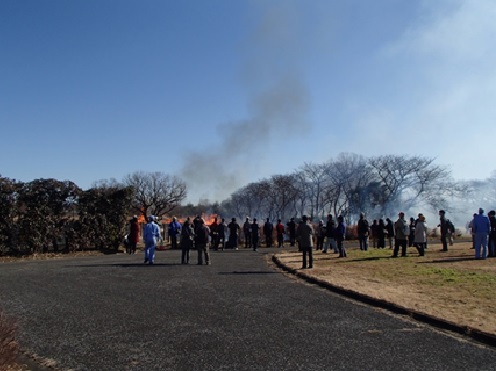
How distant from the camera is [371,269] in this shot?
47.0 feet

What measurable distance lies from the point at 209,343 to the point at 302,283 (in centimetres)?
601

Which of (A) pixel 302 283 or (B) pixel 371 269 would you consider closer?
(A) pixel 302 283

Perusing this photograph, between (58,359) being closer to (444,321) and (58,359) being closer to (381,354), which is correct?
(381,354)

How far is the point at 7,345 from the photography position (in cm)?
465

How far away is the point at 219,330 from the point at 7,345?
9.98 feet

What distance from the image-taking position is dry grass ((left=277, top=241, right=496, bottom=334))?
8070 millimetres

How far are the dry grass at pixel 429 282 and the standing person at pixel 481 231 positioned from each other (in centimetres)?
41

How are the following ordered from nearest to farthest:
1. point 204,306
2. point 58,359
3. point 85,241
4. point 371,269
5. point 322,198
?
point 58,359 < point 204,306 < point 371,269 < point 85,241 < point 322,198

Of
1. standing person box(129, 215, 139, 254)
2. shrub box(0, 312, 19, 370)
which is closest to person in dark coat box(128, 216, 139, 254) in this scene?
standing person box(129, 215, 139, 254)

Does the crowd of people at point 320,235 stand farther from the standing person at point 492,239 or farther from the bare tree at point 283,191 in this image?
the bare tree at point 283,191

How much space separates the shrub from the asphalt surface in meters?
0.80

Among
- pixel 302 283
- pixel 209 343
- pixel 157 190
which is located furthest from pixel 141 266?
pixel 157 190

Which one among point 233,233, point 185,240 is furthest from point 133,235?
point 185,240

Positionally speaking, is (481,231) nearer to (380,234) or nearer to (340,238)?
(340,238)
